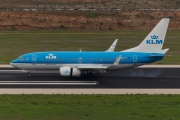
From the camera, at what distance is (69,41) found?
76.9 m

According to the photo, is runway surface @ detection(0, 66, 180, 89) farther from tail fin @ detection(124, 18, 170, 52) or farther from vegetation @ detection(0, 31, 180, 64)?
vegetation @ detection(0, 31, 180, 64)

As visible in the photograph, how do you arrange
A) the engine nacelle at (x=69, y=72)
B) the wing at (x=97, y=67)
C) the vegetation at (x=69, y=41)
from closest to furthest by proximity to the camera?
the engine nacelle at (x=69, y=72) → the wing at (x=97, y=67) → the vegetation at (x=69, y=41)

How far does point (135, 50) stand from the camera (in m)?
45.4

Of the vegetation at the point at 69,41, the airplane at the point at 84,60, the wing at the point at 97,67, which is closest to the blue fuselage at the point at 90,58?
the airplane at the point at 84,60
